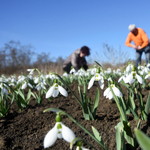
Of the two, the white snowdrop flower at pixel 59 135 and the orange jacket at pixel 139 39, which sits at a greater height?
the orange jacket at pixel 139 39

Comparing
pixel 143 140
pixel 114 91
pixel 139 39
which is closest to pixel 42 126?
pixel 114 91

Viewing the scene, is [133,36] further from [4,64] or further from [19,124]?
[4,64]

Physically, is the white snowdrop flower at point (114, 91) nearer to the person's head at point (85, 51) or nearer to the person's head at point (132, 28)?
the person's head at point (85, 51)

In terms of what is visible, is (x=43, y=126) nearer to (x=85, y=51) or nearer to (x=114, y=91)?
(x=114, y=91)

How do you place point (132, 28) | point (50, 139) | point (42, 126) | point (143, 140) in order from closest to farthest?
point (143, 140), point (50, 139), point (42, 126), point (132, 28)

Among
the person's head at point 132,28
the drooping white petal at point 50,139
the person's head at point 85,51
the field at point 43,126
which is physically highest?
the person's head at point 132,28

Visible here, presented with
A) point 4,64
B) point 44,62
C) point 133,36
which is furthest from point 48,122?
point 4,64

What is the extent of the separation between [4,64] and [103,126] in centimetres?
1525

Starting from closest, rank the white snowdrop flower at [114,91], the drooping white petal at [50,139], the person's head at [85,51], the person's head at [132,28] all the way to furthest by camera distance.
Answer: the drooping white petal at [50,139] → the white snowdrop flower at [114,91] → the person's head at [132,28] → the person's head at [85,51]

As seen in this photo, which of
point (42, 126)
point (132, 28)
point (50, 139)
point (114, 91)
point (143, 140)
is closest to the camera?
point (143, 140)

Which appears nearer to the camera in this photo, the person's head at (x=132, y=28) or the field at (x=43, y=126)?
the field at (x=43, y=126)

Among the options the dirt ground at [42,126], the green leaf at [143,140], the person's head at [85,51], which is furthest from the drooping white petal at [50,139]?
the person's head at [85,51]

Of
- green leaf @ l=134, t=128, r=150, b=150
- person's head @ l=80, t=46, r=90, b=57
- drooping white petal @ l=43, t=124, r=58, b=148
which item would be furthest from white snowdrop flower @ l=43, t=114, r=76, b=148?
person's head @ l=80, t=46, r=90, b=57

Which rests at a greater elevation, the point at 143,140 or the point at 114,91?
the point at 114,91
